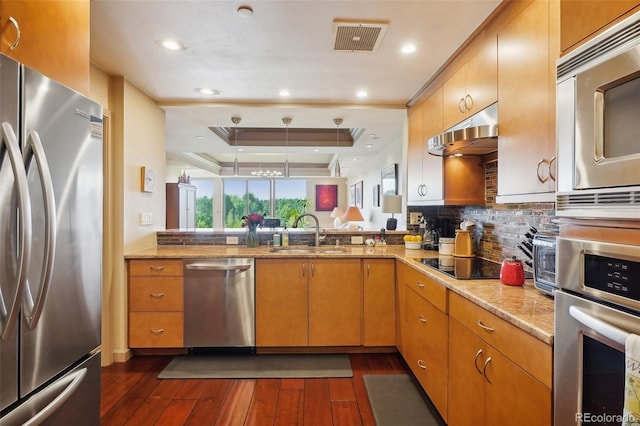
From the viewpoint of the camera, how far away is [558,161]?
91cm

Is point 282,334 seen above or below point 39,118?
below

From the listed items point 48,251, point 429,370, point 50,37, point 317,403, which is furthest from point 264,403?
point 50,37

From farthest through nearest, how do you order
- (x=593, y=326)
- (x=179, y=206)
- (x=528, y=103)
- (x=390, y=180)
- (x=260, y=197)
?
(x=260, y=197)
(x=179, y=206)
(x=390, y=180)
(x=528, y=103)
(x=593, y=326)

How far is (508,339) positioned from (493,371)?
200 millimetres

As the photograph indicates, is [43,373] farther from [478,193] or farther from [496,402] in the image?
[478,193]

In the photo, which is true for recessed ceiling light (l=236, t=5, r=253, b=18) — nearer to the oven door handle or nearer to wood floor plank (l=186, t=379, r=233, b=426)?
the oven door handle

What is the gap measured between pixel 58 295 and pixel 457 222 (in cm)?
303

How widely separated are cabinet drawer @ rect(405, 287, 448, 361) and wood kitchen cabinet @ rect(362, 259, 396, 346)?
0.32m

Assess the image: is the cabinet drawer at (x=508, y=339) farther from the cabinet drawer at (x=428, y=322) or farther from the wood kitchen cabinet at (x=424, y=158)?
the wood kitchen cabinet at (x=424, y=158)

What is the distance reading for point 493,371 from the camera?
134 centimetres

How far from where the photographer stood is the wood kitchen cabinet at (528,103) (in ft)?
4.62

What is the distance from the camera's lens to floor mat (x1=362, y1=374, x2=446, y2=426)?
200 cm

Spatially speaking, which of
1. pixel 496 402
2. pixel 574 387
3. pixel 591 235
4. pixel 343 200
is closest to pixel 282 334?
pixel 496 402

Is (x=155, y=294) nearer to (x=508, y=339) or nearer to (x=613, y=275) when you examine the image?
(x=508, y=339)
